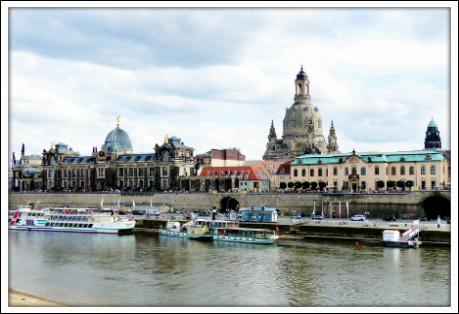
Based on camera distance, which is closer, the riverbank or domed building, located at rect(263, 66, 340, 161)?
the riverbank

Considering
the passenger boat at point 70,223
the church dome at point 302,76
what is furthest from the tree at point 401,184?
the church dome at point 302,76

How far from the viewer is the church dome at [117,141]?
399 feet

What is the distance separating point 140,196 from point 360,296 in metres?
72.4

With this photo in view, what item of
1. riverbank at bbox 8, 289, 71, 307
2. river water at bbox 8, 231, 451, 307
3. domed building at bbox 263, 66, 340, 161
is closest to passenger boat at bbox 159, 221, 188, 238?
river water at bbox 8, 231, 451, 307

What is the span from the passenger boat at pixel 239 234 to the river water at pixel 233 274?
153cm

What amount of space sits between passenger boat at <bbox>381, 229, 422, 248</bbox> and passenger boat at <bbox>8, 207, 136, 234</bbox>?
1256 inches

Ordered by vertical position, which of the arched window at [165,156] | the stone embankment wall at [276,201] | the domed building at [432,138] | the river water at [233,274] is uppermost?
the domed building at [432,138]

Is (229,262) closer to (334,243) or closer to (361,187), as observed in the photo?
(334,243)

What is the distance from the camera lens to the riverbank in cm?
2952

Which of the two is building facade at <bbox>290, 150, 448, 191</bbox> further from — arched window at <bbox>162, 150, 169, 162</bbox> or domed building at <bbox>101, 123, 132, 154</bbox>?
domed building at <bbox>101, 123, 132, 154</bbox>

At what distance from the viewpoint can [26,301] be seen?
1203 inches

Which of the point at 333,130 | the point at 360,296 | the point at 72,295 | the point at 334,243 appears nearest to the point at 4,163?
the point at 72,295

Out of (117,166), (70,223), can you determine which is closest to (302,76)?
(117,166)

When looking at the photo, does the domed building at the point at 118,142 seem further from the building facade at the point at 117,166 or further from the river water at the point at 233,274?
the river water at the point at 233,274
